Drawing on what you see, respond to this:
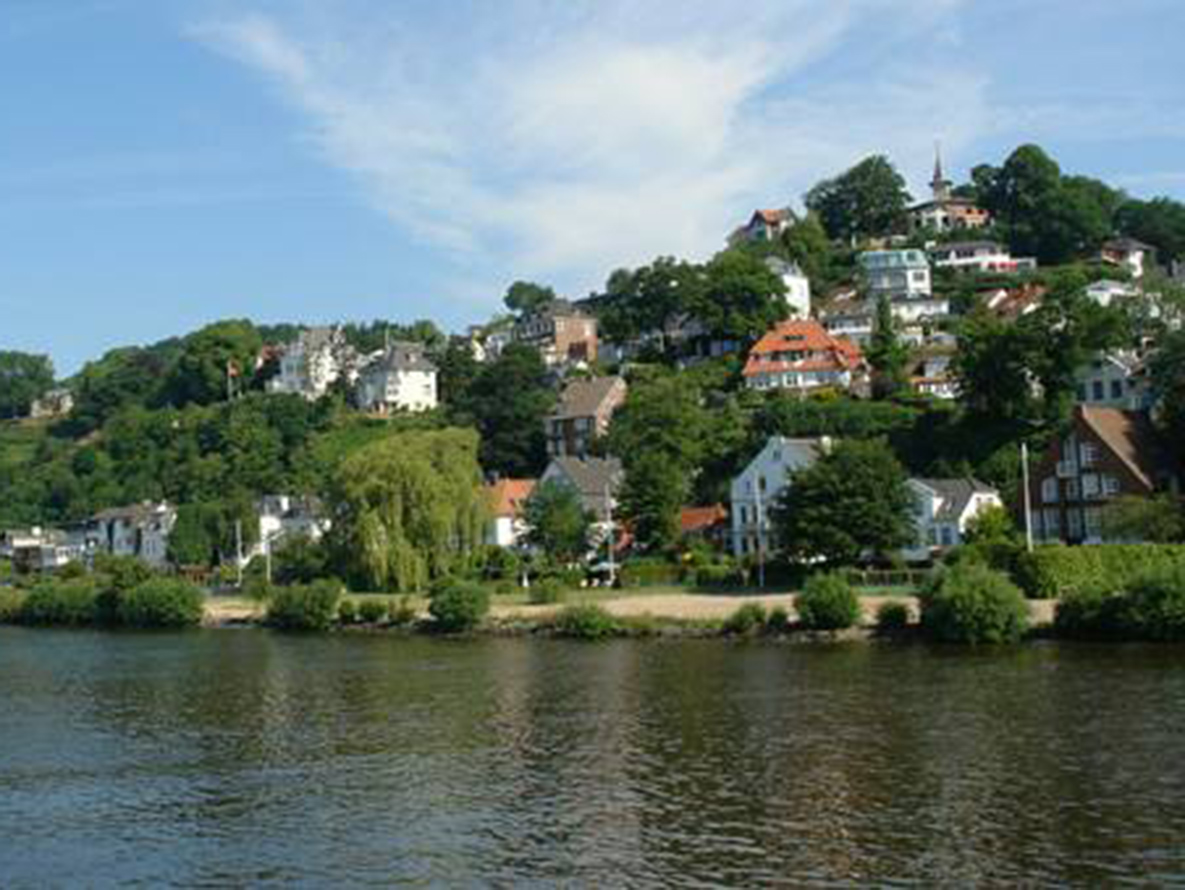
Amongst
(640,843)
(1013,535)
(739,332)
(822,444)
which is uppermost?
(739,332)

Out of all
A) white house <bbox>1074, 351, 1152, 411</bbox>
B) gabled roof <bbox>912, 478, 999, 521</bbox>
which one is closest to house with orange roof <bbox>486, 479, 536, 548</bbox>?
gabled roof <bbox>912, 478, 999, 521</bbox>

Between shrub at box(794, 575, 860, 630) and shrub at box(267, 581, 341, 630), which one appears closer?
shrub at box(794, 575, 860, 630)

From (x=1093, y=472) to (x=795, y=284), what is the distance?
197ft

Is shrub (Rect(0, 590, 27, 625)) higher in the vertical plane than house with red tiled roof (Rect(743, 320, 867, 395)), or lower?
lower

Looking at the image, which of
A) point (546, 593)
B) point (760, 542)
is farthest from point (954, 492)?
point (546, 593)

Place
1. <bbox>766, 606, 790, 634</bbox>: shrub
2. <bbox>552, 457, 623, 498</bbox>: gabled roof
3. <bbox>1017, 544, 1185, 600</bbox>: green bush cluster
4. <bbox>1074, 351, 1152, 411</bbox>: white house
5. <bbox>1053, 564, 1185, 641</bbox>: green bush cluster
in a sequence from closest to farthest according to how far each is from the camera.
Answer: <bbox>1053, 564, 1185, 641</bbox>: green bush cluster < <bbox>1017, 544, 1185, 600</bbox>: green bush cluster < <bbox>766, 606, 790, 634</bbox>: shrub < <bbox>1074, 351, 1152, 411</bbox>: white house < <bbox>552, 457, 623, 498</bbox>: gabled roof

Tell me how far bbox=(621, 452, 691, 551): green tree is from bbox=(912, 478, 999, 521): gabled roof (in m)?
12.5

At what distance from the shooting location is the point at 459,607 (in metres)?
62.3

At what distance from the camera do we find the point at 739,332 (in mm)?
109938

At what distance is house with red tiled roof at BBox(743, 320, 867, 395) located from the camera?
331ft

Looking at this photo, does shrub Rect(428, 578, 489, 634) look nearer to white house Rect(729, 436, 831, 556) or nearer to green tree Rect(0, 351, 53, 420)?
white house Rect(729, 436, 831, 556)

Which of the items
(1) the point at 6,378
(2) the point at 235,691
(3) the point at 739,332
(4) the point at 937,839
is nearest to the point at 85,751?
(2) the point at 235,691

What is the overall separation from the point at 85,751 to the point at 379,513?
3444cm

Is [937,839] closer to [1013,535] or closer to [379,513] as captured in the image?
[1013,535]
